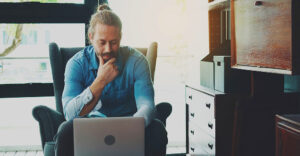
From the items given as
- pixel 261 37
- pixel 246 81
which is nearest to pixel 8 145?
pixel 246 81

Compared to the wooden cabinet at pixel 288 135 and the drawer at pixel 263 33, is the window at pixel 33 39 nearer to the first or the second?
the drawer at pixel 263 33

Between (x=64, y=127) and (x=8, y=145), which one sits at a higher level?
(x=64, y=127)

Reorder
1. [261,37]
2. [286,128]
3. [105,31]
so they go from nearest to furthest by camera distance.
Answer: [286,128], [261,37], [105,31]

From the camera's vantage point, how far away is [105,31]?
6.90ft

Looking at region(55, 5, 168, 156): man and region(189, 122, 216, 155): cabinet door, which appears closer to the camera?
region(55, 5, 168, 156): man

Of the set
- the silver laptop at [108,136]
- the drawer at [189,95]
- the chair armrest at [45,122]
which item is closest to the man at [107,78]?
the chair armrest at [45,122]

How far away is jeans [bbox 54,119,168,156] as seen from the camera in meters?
1.73

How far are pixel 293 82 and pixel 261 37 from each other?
2.11 ft

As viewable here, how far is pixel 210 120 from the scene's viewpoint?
2180mm

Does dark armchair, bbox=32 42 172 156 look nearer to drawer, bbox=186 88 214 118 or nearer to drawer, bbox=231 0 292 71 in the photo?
drawer, bbox=186 88 214 118

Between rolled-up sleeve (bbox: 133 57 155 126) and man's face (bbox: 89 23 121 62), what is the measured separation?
0.56 feet

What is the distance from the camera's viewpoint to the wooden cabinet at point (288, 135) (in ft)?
4.56

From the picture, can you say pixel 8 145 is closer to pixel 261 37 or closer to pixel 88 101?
pixel 88 101

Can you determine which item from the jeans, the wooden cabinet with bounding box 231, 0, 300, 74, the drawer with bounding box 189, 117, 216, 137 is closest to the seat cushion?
the jeans
